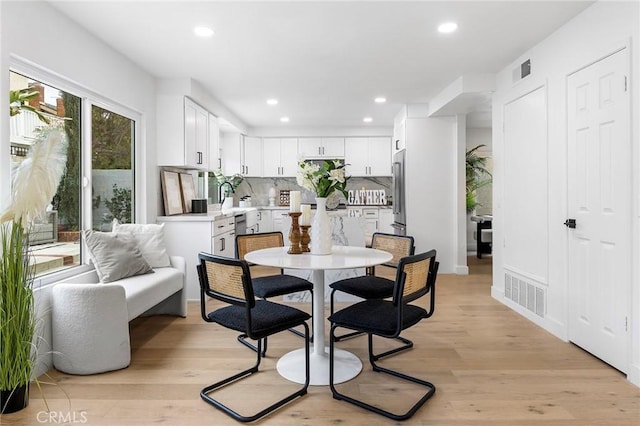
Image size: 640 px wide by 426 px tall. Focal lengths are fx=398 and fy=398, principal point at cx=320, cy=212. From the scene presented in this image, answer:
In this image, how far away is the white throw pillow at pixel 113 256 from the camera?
307 cm

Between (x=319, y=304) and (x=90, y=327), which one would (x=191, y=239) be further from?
(x=319, y=304)

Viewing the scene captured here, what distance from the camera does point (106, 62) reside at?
3.44 meters

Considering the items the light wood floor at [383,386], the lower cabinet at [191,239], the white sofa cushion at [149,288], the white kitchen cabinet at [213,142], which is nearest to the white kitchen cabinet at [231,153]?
the white kitchen cabinet at [213,142]

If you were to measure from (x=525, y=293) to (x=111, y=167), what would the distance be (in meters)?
4.05

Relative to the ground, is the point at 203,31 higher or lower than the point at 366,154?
higher

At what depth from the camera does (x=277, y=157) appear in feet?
25.2

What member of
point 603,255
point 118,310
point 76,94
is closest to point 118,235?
point 118,310

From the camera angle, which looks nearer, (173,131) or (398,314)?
(398,314)

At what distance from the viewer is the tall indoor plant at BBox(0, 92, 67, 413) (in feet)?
6.44

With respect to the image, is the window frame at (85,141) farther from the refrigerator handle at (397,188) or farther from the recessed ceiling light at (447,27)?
the refrigerator handle at (397,188)

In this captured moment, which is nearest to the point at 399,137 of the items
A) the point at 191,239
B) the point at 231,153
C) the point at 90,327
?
the point at 231,153

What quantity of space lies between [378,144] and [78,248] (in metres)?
5.67

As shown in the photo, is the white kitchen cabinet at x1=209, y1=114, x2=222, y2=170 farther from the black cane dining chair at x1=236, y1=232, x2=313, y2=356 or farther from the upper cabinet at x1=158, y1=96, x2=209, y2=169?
the black cane dining chair at x1=236, y1=232, x2=313, y2=356

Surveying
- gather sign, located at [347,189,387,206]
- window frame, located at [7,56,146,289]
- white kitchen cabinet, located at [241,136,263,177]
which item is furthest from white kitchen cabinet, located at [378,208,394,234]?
window frame, located at [7,56,146,289]
